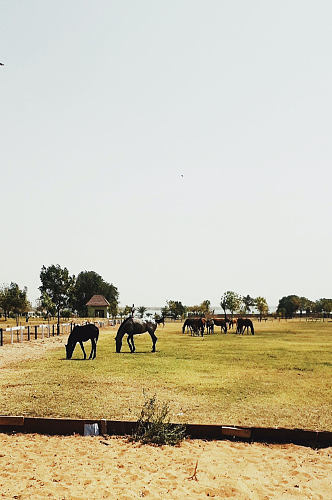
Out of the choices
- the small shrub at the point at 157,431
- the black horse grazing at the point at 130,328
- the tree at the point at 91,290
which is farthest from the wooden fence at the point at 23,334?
the tree at the point at 91,290

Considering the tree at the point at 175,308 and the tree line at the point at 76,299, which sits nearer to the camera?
the tree line at the point at 76,299

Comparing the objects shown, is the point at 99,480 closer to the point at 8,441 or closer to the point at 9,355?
the point at 8,441

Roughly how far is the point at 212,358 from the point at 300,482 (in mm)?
17021

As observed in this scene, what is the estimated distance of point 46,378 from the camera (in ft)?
55.9

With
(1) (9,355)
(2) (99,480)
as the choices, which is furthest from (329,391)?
(1) (9,355)

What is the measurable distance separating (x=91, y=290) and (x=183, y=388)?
114448mm

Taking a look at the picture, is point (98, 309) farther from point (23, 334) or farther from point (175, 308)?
point (23, 334)

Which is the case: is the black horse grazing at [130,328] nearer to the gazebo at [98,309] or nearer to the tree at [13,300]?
the tree at [13,300]

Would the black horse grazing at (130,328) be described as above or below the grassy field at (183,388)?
above

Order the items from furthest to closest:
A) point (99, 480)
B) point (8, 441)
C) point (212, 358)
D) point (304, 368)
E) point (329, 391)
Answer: point (212, 358) → point (304, 368) → point (329, 391) → point (8, 441) → point (99, 480)

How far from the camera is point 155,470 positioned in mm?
Result: 8227

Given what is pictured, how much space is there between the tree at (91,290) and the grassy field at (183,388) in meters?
102

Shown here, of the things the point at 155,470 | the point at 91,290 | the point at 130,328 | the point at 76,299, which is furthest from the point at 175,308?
the point at 155,470

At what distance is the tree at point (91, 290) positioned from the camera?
4892 inches
